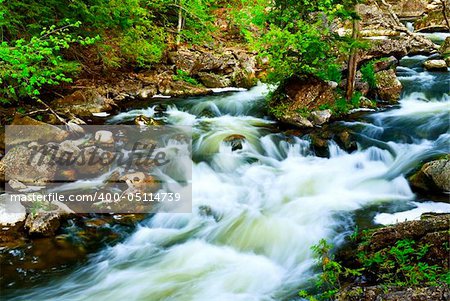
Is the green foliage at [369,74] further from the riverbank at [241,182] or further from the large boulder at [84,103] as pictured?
the large boulder at [84,103]

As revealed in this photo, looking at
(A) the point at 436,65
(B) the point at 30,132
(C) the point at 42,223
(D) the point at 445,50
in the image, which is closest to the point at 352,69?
(A) the point at 436,65

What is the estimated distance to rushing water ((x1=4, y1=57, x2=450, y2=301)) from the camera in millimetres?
4996

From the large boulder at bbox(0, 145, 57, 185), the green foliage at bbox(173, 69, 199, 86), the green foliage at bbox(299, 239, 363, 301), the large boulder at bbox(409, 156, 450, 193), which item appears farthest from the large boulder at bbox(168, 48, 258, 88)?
the green foliage at bbox(299, 239, 363, 301)

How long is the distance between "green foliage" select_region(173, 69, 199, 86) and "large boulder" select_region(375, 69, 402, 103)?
6.07m

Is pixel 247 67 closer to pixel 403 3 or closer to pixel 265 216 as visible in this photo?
pixel 265 216

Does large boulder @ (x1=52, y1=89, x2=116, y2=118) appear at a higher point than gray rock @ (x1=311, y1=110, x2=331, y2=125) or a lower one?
higher

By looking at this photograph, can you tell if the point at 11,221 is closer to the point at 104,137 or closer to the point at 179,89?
the point at 104,137

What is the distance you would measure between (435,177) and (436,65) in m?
8.35

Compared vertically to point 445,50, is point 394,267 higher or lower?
Answer: lower

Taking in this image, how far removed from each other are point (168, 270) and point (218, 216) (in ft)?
5.24

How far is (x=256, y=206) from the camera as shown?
273 inches

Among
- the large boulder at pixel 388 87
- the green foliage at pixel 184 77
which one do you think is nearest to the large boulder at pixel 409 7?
the large boulder at pixel 388 87

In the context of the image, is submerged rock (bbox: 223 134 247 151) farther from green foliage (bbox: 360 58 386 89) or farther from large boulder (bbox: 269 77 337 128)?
green foliage (bbox: 360 58 386 89)

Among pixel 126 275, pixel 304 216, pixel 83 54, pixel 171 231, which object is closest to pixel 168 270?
pixel 126 275
